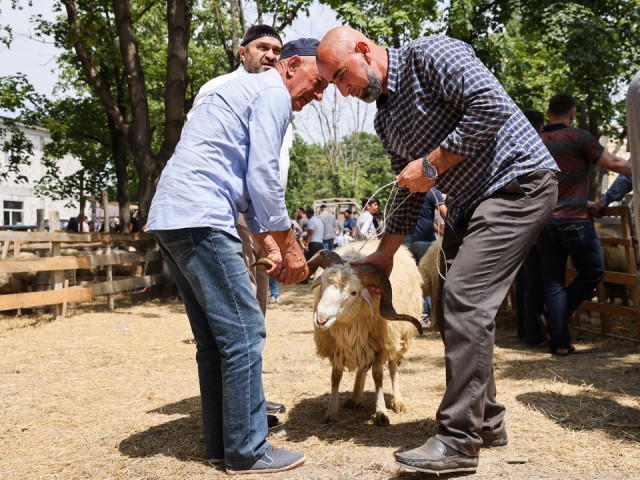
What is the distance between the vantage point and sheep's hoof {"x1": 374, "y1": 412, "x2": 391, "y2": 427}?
3.97m

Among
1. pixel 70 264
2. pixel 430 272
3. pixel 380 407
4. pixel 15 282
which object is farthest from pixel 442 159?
pixel 15 282

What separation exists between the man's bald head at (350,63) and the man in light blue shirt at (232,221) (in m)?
0.25

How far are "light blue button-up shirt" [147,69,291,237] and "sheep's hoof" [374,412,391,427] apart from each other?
1570mm

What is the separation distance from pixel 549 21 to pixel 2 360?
1129 centimetres

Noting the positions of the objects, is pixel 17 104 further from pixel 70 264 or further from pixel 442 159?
pixel 442 159

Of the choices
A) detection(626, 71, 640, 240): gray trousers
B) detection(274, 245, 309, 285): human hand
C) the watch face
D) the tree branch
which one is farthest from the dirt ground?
the tree branch

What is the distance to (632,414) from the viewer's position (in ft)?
12.9

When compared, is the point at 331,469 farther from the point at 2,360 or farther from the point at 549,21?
the point at 549,21

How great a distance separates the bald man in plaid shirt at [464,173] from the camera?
2.89m

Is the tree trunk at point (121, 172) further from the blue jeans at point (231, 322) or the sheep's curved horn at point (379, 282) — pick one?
the blue jeans at point (231, 322)

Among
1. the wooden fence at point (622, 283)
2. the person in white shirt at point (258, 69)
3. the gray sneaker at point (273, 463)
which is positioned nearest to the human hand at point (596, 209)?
the wooden fence at point (622, 283)

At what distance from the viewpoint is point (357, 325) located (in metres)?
4.15

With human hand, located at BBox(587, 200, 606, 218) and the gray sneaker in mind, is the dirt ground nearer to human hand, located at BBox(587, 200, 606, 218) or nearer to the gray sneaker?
the gray sneaker

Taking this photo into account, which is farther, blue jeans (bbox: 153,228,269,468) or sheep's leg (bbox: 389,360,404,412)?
sheep's leg (bbox: 389,360,404,412)
